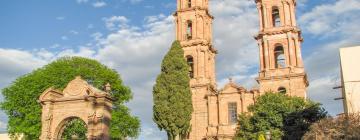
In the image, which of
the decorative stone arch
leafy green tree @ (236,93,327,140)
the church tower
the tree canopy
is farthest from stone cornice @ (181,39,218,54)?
the tree canopy

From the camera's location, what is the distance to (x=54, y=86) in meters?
38.1

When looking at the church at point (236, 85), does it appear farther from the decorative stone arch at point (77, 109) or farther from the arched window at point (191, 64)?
the decorative stone arch at point (77, 109)

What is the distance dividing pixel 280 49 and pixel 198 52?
8406mm

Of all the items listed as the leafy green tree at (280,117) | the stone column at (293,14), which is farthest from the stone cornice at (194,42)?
the leafy green tree at (280,117)

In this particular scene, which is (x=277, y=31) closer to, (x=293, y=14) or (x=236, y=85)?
(x=293, y=14)

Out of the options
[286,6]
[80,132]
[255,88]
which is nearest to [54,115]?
[80,132]

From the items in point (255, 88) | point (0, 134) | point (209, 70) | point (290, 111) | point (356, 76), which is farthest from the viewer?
point (0, 134)

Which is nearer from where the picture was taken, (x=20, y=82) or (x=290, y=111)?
(x=290, y=111)

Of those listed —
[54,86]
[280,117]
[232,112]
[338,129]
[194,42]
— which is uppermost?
[194,42]

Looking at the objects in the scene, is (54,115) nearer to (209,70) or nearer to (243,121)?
(243,121)

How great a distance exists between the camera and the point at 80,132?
3853 cm

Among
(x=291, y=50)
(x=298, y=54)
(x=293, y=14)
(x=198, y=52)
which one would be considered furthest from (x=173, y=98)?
(x=293, y=14)

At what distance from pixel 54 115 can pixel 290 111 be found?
1806cm

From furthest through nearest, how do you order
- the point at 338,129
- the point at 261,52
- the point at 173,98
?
the point at 261,52
the point at 173,98
the point at 338,129
